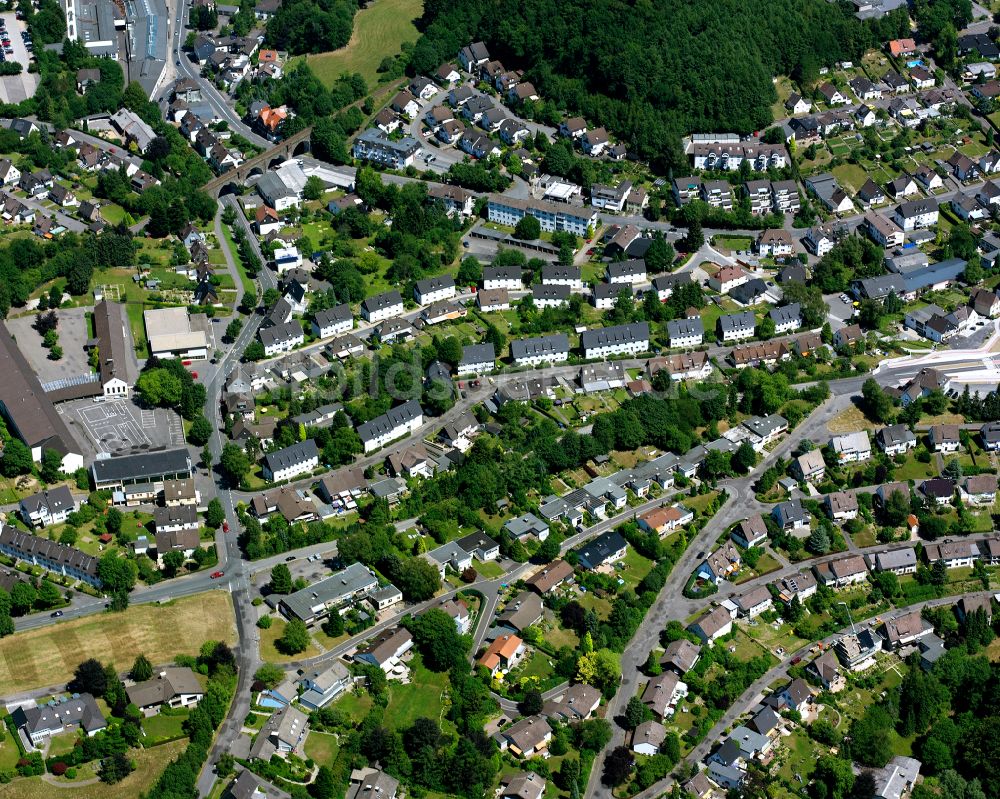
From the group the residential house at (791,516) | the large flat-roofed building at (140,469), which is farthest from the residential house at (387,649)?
the residential house at (791,516)

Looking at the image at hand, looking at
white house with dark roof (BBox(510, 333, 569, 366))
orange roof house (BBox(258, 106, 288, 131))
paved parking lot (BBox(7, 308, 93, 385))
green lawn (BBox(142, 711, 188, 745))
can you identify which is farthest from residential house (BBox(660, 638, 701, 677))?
orange roof house (BBox(258, 106, 288, 131))

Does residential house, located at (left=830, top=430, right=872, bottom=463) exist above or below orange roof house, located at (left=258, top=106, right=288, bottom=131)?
below

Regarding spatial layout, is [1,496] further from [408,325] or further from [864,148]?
[864,148]

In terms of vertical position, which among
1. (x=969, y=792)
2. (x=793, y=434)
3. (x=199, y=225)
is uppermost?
(x=199, y=225)

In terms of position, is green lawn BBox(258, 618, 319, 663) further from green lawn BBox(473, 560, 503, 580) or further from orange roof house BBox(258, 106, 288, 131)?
orange roof house BBox(258, 106, 288, 131)

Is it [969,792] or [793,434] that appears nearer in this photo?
[969,792]

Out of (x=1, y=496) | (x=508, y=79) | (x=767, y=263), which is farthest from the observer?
(x=508, y=79)

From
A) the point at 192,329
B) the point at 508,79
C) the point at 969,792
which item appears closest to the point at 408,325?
the point at 192,329

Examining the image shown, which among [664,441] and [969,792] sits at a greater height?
[664,441]
